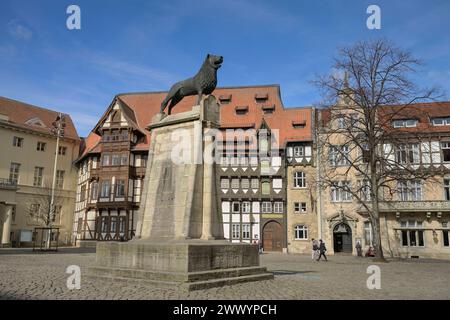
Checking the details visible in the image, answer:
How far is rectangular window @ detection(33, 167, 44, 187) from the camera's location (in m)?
46.2

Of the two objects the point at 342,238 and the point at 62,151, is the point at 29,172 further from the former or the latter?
the point at 342,238

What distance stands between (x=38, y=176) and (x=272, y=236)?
26.2 meters

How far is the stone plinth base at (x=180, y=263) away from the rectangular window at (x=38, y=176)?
37983 mm

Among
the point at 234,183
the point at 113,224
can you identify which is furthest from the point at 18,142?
the point at 234,183

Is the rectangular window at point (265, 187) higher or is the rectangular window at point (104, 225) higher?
the rectangular window at point (265, 187)

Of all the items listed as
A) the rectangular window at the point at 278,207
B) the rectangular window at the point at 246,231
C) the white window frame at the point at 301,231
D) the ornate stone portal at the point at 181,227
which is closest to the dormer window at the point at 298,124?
the rectangular window at the point at 278,207

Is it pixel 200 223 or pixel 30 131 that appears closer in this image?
pixel 200 223

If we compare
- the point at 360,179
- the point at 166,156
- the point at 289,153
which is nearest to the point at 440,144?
the point at 360,179

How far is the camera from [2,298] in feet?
27.5

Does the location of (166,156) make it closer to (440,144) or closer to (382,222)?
(382,222)

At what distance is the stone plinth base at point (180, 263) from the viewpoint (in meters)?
9.98

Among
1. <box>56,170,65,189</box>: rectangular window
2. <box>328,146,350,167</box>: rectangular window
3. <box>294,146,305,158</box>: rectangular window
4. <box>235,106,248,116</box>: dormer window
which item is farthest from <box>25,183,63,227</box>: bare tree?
<box>328,146,350,167</box>: rectangular window

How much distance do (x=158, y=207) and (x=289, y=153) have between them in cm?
3141

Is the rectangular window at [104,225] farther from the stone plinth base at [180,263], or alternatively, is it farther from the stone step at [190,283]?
the stone step at [190,283]
